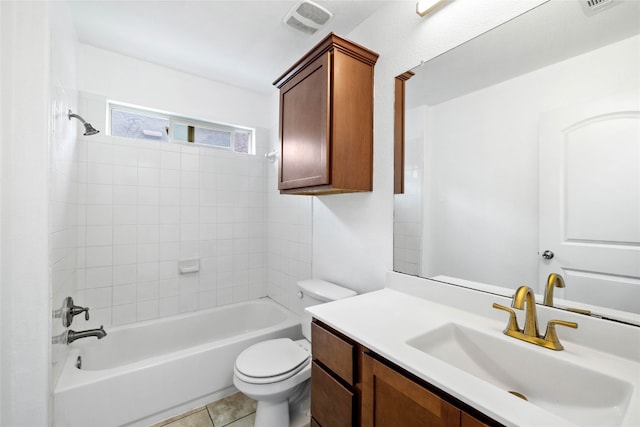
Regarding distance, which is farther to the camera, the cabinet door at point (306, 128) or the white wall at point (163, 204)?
the white wall at point (163, 204)

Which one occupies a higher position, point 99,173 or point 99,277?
point 99,173

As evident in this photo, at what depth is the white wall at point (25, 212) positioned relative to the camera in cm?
106

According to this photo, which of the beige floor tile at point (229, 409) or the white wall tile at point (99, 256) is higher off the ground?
the white wall tile at point (99, 256)

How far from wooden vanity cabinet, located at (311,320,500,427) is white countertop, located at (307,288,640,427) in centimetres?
4

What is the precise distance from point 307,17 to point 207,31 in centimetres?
70

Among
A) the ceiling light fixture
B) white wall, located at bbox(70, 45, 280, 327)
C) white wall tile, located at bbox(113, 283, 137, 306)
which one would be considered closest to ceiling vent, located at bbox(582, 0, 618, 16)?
the ceiling light fixture

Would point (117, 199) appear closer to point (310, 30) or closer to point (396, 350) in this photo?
point (310, 30)

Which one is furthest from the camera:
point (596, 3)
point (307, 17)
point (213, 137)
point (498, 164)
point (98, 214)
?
point (213, 137)

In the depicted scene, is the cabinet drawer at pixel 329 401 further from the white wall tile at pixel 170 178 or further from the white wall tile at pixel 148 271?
the white wall tile at pixel 170 178

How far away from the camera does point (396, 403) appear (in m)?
0.75

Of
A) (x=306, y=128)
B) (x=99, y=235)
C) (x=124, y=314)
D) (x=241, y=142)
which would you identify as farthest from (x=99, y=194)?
(x=306, y=128)

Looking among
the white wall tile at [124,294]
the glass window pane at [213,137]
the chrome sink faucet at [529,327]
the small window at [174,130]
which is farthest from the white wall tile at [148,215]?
the chrome sink faucet at [529,327]

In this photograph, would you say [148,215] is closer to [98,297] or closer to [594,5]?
[98,297]

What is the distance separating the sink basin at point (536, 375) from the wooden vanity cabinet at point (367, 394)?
154 mm
